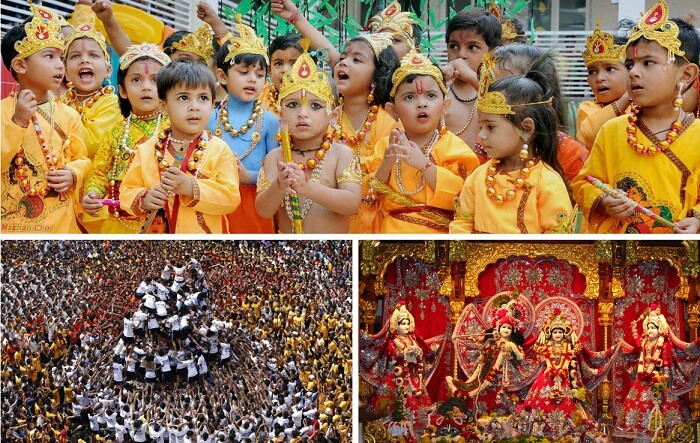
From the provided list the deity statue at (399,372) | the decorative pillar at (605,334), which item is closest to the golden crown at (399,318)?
the deity statue at (399,372)

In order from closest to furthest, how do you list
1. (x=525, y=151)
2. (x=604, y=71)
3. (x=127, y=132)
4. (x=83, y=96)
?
(x=525, y=151) → (x=127, y=132) → (x=604, y=71) → (x=83, y=96)

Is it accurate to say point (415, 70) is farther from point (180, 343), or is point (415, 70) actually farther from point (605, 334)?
point (180, 343)

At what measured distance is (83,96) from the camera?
4.70 meters

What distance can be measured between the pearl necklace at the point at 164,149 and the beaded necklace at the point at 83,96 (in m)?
0.64

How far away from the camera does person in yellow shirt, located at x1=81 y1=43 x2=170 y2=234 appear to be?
4.30 meters

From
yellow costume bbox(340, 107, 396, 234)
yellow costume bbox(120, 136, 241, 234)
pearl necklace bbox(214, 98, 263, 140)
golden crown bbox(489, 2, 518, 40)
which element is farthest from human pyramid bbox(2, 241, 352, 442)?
golden crown bbox(489, 2, 518, 40)

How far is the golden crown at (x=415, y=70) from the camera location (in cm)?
409

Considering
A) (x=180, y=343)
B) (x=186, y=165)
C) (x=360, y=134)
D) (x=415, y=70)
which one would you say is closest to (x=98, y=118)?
(x=186, y=165)

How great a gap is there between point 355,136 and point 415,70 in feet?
1.18

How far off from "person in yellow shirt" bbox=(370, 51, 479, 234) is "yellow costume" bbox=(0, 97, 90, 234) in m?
1.00

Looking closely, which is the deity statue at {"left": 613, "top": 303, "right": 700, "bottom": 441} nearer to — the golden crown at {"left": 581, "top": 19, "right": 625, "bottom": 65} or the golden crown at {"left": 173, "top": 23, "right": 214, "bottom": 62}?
the golden crown at {"left": 581, "top": 19, "right": 625, "bottom": 65}

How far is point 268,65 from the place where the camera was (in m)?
4.63

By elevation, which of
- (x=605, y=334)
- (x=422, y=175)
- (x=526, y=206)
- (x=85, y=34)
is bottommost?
(x=605, y=334)

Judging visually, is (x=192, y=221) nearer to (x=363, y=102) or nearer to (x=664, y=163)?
(x=363, y=102)
